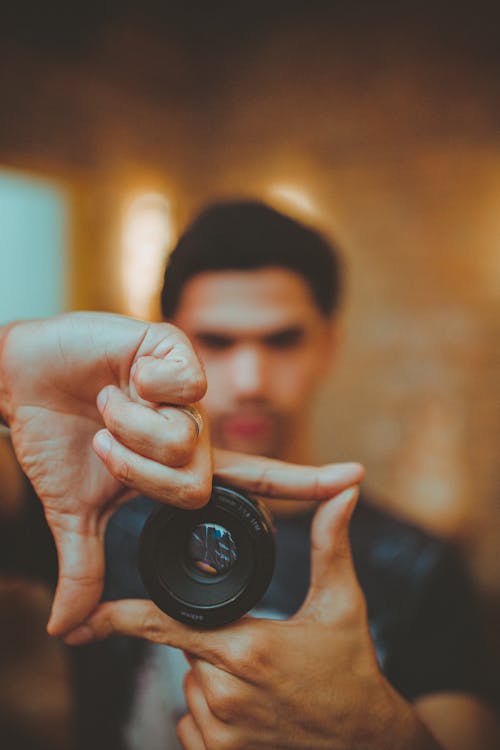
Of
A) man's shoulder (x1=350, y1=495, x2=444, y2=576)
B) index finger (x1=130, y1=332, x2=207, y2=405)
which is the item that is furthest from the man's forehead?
index finger (x1=130, y1=332, x2=207, y2=405)

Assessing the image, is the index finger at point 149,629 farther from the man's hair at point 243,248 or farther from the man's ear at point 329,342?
the man's ear at point 329,342

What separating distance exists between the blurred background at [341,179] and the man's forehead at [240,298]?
0.64m

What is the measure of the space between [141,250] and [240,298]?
784mm

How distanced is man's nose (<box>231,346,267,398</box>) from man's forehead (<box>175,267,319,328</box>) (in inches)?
2.0

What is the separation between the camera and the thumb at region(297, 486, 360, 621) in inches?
17.0

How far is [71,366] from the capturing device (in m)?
0.41

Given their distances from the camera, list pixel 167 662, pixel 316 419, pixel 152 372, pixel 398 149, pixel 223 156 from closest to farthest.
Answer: pixel 152 372
pixel 167 662
pixel 398 149
pixel 316 419
pixel 223 156

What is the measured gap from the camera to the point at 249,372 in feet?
2.71

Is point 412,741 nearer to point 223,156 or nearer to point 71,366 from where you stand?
point 71,366

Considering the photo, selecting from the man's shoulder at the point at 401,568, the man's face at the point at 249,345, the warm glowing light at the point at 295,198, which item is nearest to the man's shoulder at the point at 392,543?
the man's shoulder at the point at 401,568

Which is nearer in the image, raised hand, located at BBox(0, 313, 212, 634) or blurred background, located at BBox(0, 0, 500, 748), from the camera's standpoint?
raised hand, located at BBox(0, 313, 212, 634)

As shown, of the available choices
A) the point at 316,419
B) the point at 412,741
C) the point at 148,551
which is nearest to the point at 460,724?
the point at 412,741

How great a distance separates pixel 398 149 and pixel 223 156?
65 centimetres

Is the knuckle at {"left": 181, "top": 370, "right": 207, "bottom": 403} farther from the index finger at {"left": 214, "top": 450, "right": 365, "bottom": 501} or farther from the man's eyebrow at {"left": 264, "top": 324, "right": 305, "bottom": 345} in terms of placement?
the man's eyebrow at {"left": 264, "top": 324, "right": 305, "bottom": 345}
